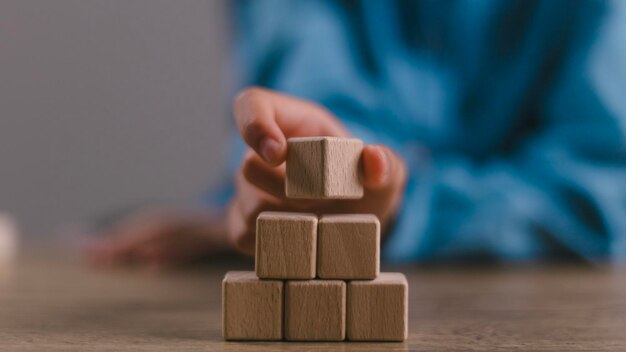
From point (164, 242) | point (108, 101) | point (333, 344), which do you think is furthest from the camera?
point (108, 101)

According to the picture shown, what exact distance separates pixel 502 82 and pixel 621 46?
8.3 inches

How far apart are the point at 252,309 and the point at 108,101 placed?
2.06m

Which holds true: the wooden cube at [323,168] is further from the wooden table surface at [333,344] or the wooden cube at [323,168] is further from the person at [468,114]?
the person at [468,114]

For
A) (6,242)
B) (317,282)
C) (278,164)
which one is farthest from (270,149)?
(6,242)

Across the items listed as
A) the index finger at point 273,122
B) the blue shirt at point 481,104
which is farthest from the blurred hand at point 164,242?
the index finger at point 273,122

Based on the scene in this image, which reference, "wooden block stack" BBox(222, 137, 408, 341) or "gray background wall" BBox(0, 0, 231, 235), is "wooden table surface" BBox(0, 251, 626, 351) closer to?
"wooden block stack" BBox(222, 137, 408, 341)

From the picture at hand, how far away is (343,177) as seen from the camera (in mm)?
682

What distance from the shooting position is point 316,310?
0.67 m

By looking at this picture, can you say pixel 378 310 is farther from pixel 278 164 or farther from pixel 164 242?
pixel 164 242

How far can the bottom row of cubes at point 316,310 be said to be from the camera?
0.67 meters

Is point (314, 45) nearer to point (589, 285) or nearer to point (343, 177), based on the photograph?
point (589, 285)

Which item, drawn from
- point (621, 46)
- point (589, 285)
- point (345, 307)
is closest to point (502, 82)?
point (621, 46)

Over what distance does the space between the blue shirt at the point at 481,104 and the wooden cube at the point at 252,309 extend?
59 centimetres

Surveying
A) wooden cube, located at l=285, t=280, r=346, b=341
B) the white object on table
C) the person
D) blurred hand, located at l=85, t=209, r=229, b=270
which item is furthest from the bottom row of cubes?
the white object on table
